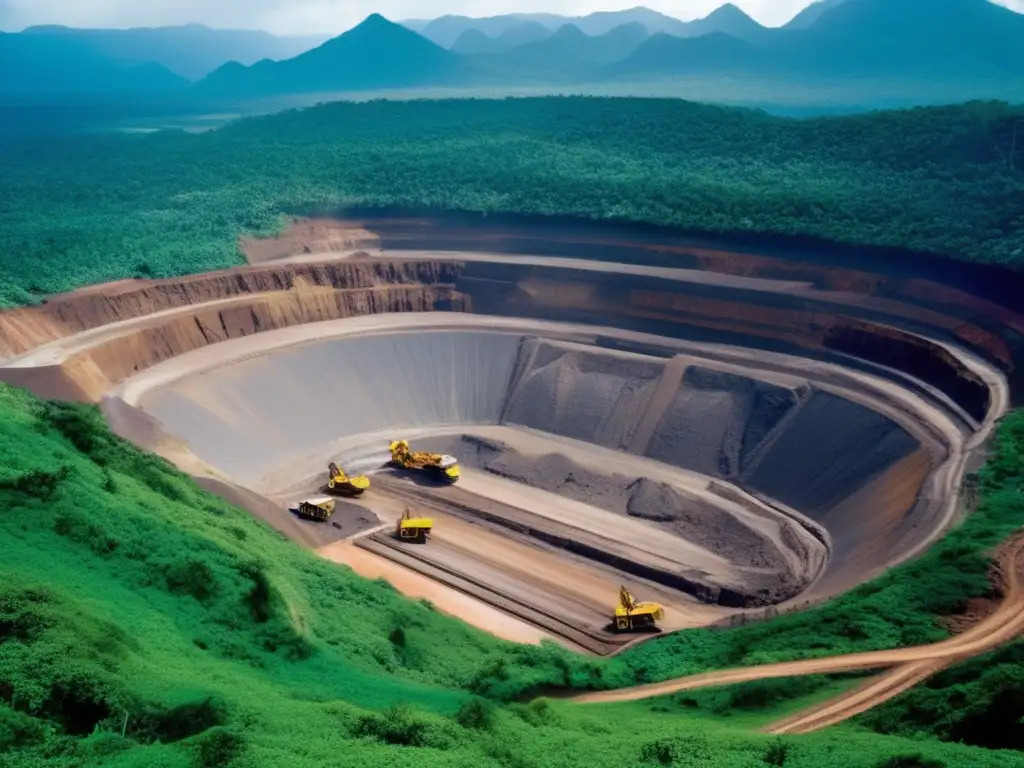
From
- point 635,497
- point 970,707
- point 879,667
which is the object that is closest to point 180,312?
point 635,497

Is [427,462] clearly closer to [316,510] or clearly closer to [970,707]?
[316,510]

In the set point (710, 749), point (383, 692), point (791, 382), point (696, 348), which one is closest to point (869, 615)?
point (710, 749)

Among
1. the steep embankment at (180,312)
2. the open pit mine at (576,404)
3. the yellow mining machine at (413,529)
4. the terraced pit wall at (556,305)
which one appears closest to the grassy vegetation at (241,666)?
the open pit mine at (576,404)

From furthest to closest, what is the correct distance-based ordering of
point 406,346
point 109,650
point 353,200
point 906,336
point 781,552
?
point 353,200, point 406,346, point 906,336, point 781,552, point 109,650

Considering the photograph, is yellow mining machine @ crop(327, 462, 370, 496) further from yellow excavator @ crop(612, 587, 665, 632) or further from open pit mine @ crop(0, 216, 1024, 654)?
yellow excavator @ crop(612, 587, 665, 632)

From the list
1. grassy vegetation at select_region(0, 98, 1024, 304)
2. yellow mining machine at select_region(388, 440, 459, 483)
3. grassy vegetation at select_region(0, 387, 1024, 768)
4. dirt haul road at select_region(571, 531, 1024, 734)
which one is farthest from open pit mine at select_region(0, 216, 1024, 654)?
grassy vegetation at select_region(0, 387, 1024, 768)

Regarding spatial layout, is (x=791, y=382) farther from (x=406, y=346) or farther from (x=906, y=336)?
(x=406, y=346)

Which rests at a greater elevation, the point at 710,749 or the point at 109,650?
the point at 710,749
